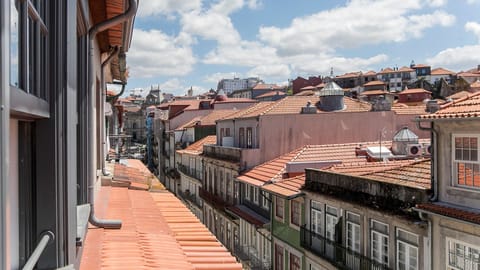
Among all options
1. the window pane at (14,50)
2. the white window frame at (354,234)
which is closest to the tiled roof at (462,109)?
the white window frame at (354,234)

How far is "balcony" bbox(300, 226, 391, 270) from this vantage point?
52.3 ft

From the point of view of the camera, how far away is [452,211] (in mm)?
12320

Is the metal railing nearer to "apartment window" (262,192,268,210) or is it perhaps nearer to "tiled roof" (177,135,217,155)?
"apartment window" (262,192,268,210)

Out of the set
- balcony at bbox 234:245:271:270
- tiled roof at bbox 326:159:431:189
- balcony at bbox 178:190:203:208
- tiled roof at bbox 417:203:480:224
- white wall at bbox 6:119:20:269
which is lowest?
balcony at bbox 234:245:271:270

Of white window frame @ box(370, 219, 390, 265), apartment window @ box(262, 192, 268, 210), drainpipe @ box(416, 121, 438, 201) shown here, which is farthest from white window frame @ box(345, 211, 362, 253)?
apartment window @ box(262, 192, 268, 210)

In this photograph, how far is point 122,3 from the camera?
17.0ft

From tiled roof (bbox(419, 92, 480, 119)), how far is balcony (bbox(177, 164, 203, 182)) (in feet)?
95.8

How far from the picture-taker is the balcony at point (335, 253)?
628 inches

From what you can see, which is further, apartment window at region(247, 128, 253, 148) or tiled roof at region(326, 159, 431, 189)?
apartment window at region(247, 128, 253, 148)

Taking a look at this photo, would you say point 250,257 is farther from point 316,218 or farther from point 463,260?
point 463,260

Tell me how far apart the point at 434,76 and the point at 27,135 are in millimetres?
116052

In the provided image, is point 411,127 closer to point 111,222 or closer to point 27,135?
point 111,222

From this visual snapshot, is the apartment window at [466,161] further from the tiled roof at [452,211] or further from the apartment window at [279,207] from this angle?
the apartment window at [279,207]

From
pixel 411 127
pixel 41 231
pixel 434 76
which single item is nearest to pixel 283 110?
pixel 411 127
